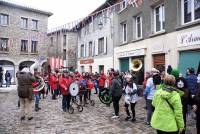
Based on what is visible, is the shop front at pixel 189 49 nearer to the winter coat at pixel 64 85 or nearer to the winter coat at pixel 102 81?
the winter coat at pixel 64 85

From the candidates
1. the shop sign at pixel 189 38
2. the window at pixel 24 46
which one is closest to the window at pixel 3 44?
the window at pixel 24 46

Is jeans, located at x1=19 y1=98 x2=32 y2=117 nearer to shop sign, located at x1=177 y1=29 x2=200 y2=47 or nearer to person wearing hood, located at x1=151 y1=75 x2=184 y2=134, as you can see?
person wearing hood, located at x1=151 y1=75 x2=184 y2=134

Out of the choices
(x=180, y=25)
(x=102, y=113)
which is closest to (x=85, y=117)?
(x=102, y=113)

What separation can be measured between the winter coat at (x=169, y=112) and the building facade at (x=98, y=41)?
697 inches

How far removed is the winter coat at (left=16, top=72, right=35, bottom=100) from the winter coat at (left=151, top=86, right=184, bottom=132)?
19.6ft

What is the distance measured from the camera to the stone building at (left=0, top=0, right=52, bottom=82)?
123 feet

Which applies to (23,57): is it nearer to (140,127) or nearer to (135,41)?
(135,41)

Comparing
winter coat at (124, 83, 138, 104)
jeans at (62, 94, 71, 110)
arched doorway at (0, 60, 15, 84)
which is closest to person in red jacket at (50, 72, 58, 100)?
jeans at (62, 94, 71, 110)

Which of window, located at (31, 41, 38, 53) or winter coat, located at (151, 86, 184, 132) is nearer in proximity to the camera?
winter coat, located at (151, 86, 184, 132)

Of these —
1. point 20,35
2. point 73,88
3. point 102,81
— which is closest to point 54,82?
point 102,81

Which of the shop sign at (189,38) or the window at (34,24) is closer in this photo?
the shop sign at (189,38)

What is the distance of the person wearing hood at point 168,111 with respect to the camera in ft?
17.0

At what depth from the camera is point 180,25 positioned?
15.3 metres

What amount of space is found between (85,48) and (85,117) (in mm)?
23521
